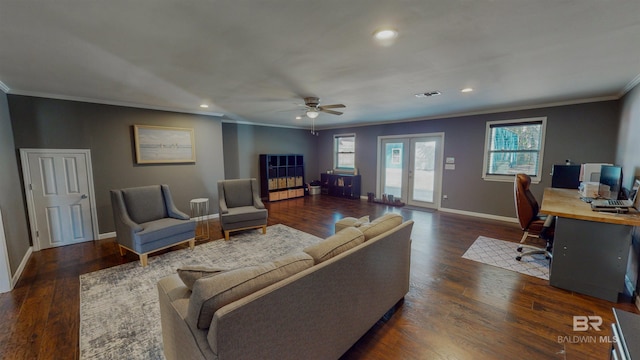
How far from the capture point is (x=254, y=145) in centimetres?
751

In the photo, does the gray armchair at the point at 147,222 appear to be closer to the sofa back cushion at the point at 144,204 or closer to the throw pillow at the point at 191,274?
the sofa back cushion at the point at 144,204

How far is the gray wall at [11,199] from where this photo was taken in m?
2.84

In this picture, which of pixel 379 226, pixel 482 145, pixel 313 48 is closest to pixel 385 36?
pixel 313 48

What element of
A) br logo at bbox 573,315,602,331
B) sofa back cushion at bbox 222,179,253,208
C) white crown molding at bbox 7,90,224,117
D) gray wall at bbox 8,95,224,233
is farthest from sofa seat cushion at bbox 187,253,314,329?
white crown molding at bbox 7,90,224,117

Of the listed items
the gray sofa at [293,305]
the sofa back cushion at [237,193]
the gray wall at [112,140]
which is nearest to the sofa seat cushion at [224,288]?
the gray sofa at [293,305]

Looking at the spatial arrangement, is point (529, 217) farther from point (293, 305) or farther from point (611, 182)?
point (293, 305)

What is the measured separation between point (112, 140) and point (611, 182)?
7.57m

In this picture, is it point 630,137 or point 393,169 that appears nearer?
point 630,137

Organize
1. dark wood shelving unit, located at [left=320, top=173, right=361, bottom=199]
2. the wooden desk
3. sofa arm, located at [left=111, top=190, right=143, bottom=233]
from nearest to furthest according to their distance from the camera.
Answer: the wooden desk, sofa arm, located at [left=111, top=190, right=143, bottom=233], dark wood shelving unit, located at [left=320, top=173, right=361, bottom=199]

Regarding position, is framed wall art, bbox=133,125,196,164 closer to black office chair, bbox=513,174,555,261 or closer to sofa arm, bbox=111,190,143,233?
sofa arm, bbox=111,190,143,233

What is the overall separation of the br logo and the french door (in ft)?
13.7

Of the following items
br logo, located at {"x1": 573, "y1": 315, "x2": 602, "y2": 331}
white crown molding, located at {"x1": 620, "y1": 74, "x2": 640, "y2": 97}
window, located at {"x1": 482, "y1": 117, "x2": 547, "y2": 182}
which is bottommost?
br logo, located at {"x1": 573, "y1": 315, "x2": 602, "y2": 331}

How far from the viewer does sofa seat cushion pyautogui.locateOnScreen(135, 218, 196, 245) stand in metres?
3.23

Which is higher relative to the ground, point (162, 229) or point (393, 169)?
point (393, 169)
